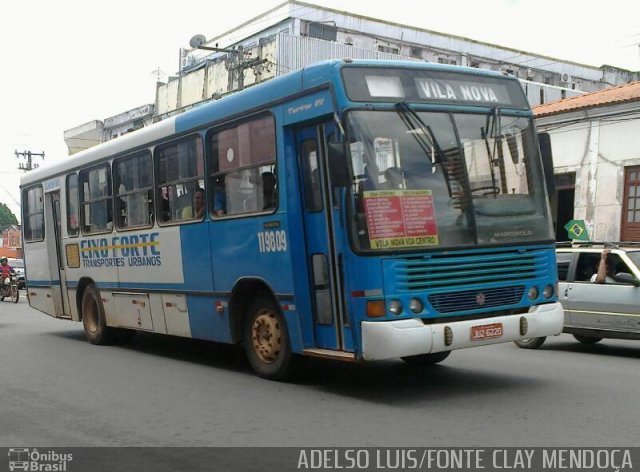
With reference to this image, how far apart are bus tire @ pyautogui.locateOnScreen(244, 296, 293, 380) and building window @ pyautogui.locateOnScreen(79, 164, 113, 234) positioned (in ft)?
13.0

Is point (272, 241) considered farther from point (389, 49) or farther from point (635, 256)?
point (389, 49)

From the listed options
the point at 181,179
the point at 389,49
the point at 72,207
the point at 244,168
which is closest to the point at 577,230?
the point at 72,207

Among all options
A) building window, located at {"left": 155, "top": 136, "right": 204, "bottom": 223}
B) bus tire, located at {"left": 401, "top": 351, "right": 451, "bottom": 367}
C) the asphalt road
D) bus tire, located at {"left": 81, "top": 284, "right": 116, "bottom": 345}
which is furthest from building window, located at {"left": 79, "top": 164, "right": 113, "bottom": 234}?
bus tire, located at {"left": 401, "top": 351, "right": 451, "bottom": 367}

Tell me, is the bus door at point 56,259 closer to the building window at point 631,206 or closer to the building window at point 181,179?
the building window at point 181,179

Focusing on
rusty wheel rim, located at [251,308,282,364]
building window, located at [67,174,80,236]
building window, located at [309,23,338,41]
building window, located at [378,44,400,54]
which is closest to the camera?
rusty wheel rim, located at [251,308,282,364]

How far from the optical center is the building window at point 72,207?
41.0 ft

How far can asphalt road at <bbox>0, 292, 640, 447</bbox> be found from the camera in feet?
18.8

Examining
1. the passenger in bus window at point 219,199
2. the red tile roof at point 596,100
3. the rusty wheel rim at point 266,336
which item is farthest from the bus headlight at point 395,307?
the red tile roof at point 596,100

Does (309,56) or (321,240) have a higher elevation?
(309,56)

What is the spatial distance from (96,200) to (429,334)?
22.6 ft

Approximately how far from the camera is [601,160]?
20.8 meters

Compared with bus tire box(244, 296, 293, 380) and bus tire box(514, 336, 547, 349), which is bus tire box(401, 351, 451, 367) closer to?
bus tire box(244, 296, 293, 380)

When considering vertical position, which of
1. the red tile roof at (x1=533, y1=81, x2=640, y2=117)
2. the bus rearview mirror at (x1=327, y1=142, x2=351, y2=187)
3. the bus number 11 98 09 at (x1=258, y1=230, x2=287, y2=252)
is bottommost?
the bus number 11 98 09 at (x1=258, y1=230, x2=287, y2=252)

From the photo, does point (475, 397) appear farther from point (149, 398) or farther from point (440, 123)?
point (149, 398)
